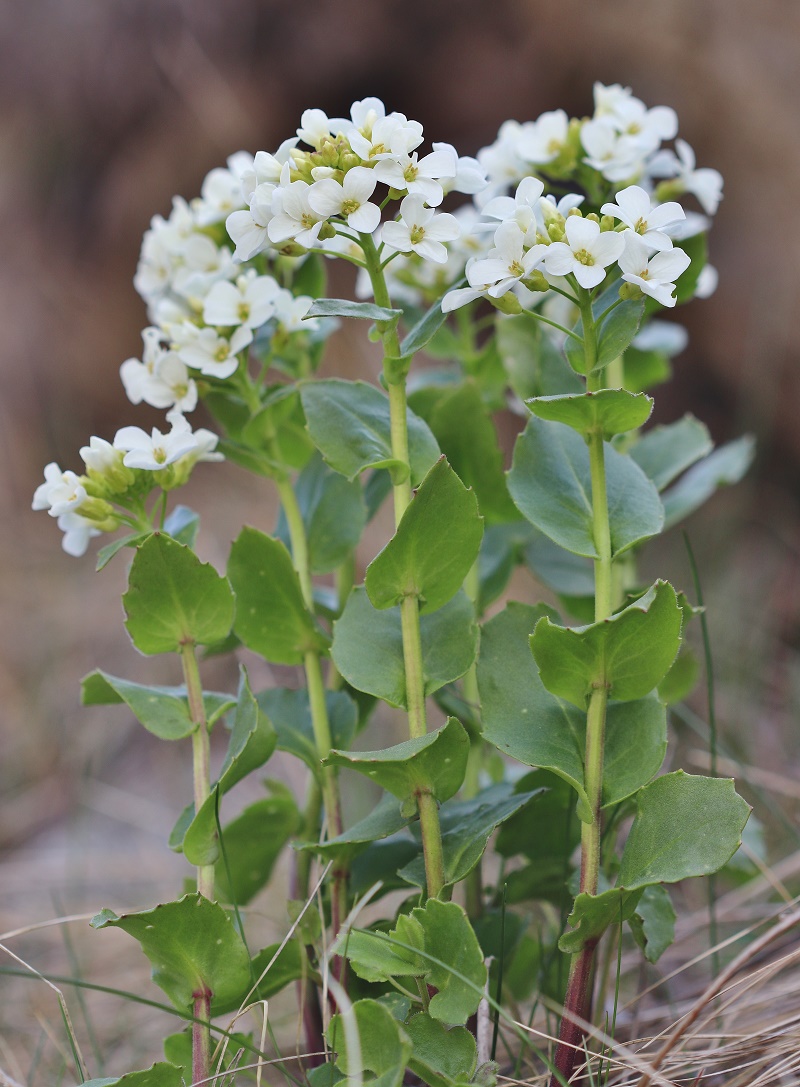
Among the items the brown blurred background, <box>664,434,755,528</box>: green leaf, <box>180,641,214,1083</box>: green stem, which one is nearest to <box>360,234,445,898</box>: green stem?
<box>180,641,214,1083</box>: green stem

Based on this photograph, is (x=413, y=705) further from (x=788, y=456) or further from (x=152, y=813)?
(x=788, y=456)

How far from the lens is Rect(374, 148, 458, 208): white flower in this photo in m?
0.95

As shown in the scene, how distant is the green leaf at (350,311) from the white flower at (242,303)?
0.18m

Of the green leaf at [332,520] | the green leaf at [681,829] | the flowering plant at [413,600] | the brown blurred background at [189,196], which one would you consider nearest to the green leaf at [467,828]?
the flowering plant at [413,600]

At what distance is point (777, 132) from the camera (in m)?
2.65

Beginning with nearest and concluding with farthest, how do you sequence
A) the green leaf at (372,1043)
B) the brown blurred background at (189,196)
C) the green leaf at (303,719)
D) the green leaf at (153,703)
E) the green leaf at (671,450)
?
the green leaf at (372,1043), the green leaf at (153,703), the green leaf at (303,719), the green leaf at (671,450), the brown blurred background at (189,196)

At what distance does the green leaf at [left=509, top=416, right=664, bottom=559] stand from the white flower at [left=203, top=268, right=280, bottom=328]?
325mm

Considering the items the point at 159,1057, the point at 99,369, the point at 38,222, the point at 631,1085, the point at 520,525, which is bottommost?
the point at 159,1057

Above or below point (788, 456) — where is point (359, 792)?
below

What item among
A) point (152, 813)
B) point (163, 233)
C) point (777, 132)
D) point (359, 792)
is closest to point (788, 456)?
point (777, 132)

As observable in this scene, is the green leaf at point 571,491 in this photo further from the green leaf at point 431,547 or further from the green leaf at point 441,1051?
the green leaf at point 441,1051

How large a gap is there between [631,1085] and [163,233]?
1.10 meters

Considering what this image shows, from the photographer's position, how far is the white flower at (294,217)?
3.06 ft

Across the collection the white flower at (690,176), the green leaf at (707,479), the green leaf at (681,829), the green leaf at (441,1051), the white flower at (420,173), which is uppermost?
the white flower at (690,176)
